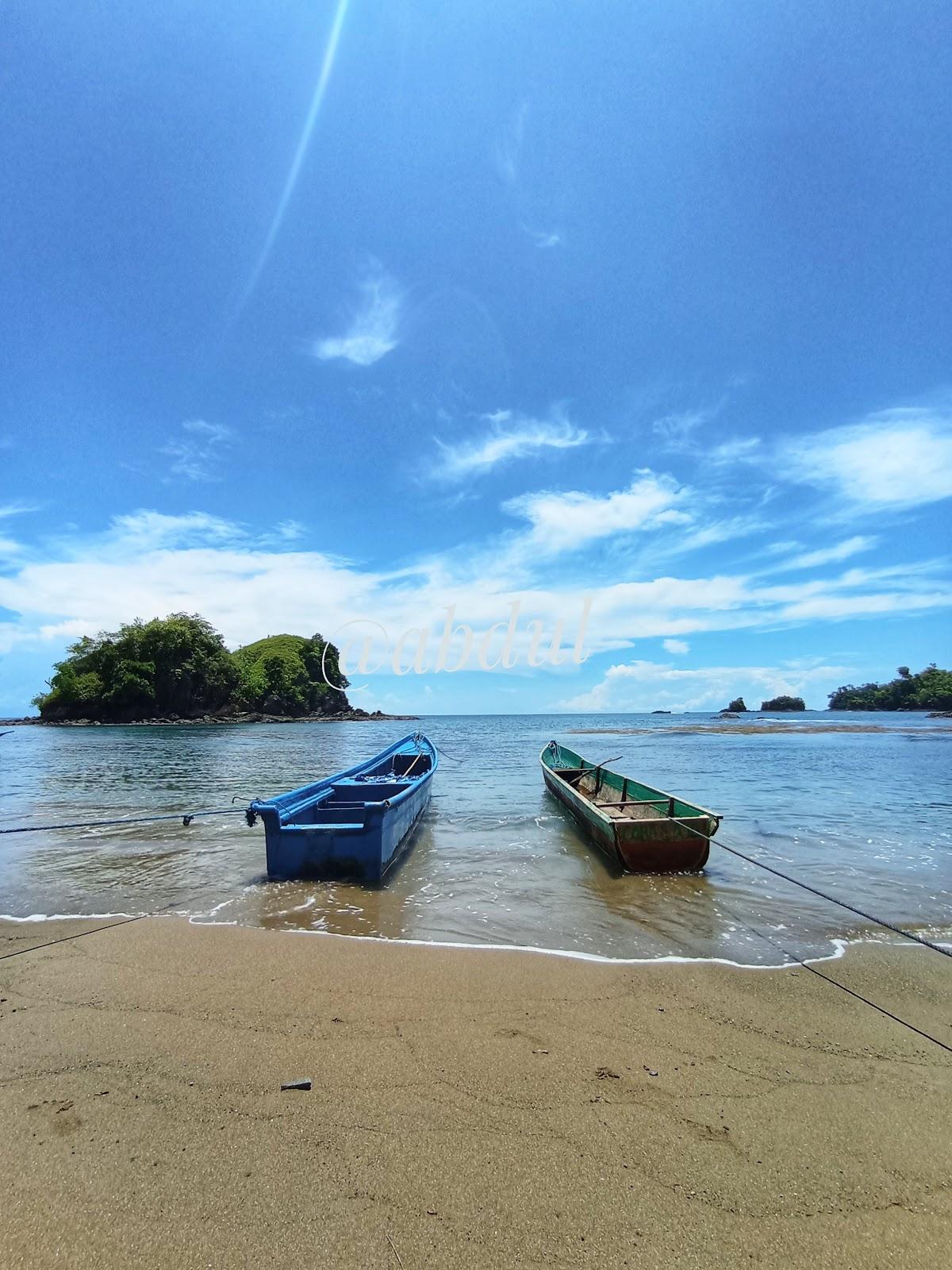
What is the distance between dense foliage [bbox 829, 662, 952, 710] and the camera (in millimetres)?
114250

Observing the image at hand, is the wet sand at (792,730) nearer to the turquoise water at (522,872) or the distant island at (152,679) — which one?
the distant island at (152,679)

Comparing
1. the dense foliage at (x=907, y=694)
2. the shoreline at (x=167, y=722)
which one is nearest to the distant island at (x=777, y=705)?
the dense foliage at (x=907, y=694)

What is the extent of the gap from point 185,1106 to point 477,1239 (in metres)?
2.01

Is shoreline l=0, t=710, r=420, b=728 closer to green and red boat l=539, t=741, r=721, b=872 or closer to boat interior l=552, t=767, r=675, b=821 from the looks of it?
boat interior l=552, t=767, r=675, b=821

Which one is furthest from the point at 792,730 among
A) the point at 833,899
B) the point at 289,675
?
the point at 289,675

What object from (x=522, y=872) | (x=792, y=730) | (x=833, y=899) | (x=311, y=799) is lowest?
(x=792, y=730)

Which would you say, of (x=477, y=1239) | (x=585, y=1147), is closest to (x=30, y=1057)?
(x=477, y=1239)

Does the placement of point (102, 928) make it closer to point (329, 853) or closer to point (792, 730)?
point (329, 853)

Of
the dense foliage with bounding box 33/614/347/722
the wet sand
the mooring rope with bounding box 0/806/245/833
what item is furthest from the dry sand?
the dense foliage with bounding box 33/614/347/722

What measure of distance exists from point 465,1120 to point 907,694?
157 metres

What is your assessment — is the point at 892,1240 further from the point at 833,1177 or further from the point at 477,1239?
the point at 477,1239

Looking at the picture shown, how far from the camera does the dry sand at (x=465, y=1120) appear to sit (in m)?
2.62

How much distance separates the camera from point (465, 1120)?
3.36 metres

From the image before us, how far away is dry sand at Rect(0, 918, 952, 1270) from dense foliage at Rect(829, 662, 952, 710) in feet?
458
